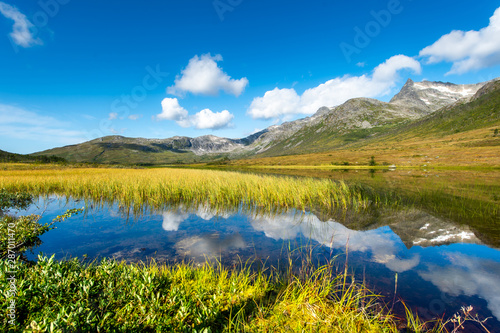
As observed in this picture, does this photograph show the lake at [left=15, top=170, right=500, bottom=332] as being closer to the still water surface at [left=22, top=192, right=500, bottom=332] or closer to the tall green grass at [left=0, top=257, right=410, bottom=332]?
the still water surface at [left=22, top=192, right=500, bottom=332]

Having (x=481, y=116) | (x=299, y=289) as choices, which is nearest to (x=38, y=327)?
(x=299, y=289)

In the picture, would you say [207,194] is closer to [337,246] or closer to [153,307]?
[337,246]

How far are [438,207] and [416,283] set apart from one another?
11.6 metres

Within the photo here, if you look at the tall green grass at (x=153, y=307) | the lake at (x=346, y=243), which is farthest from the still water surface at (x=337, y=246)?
the tall green grass at (x=153, y=307)

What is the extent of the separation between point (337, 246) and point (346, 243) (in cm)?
73

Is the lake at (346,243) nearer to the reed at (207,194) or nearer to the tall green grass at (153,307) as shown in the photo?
the tall green grass at (153,307)

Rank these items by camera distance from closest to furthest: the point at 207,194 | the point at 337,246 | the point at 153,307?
the point at 153,307
the point at 337,246
the point at 207,194

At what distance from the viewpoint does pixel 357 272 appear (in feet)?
21.1

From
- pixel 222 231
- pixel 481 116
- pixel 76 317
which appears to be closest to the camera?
pixel 76 317

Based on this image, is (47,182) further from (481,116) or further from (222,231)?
(481,116)

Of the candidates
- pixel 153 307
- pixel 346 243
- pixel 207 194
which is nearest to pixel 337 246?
pixel 346 243

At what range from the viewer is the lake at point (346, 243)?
5742 millimetres

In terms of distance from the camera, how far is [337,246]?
8305 mm

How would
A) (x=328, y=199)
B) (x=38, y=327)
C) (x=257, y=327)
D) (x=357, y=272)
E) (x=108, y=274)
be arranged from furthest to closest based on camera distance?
(x=328, y=199)
(x=357, y=272)
(x=108, y=274)
(x=257, y=327)
(x=38, y=327)
